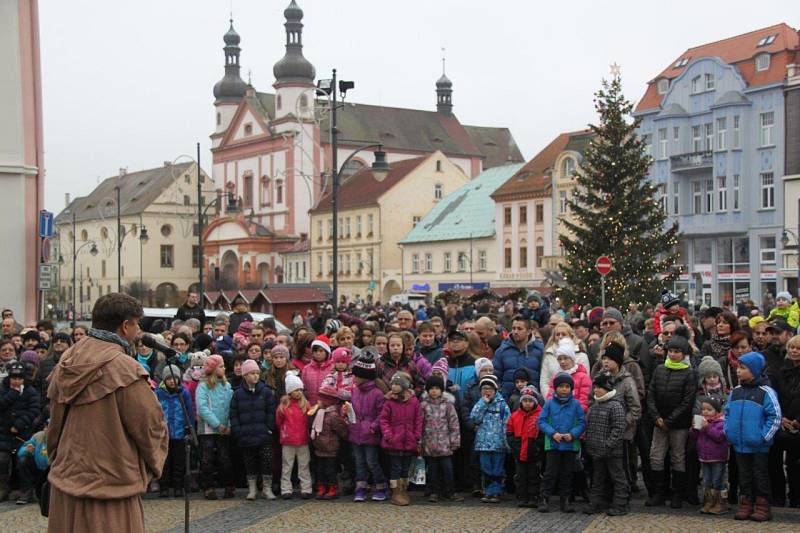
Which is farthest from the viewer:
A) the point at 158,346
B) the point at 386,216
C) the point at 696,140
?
the point at 386,216

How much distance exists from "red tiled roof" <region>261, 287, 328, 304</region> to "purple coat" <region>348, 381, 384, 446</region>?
2521cm

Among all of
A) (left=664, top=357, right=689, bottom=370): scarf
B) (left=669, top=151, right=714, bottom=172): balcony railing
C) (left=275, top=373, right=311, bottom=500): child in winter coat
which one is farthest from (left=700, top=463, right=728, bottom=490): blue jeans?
(left=669, top=151, right=714, bottom=172): balcony railing

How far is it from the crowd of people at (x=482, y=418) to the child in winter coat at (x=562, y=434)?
0.02 meters

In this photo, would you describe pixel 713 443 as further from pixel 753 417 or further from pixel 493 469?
pixel 493 469

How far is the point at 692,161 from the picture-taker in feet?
180

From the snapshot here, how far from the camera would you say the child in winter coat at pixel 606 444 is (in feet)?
36.2

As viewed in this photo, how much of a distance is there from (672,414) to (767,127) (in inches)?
1702

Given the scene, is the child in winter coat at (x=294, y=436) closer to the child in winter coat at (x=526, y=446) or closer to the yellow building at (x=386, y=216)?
the child in winter coat at (x=526, y=446)

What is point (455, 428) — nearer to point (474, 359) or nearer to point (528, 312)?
point (474, 359)

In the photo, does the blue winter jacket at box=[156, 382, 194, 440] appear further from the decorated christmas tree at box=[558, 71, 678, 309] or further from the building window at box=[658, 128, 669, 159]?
the building window at box=[658, 128, 669, 159]

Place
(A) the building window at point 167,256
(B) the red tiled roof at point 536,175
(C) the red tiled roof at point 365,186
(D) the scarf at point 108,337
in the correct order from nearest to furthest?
1. (D) the scarf at point 108,337
2. (B) the red tiled roof at point 536,175
3. (C) the red tiled roof at point 365,186
4. (A) the building window at point 167,256

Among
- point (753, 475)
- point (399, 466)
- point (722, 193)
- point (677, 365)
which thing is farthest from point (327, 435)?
point (722, 193)

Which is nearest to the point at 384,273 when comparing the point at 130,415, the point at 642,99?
the point at 642,99

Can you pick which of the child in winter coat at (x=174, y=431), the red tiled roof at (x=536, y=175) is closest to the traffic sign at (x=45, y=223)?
the child in winter coat at (x=174, y=431)
